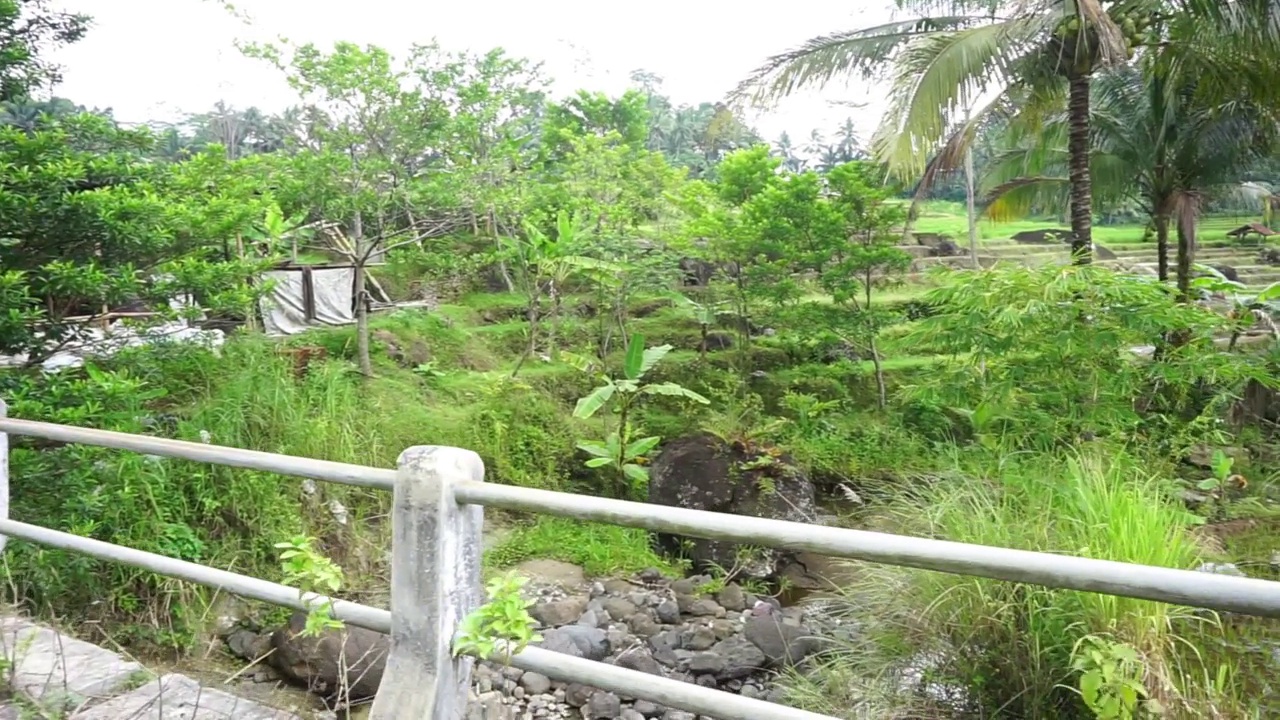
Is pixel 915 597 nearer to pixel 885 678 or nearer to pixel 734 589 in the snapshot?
pixel 885 678

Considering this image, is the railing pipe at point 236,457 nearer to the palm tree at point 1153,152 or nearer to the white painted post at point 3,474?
the white painted post at point 3,474

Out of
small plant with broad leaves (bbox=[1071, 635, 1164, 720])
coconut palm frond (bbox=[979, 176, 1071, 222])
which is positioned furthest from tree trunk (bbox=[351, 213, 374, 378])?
coconut palm frond (bbox=[979, 176, 1071, 222])

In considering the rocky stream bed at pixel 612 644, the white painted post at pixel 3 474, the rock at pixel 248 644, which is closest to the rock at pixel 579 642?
the rocky stream bed at pixel 612 644

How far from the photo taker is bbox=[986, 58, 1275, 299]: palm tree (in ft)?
37.0

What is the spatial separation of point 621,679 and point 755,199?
8.61 meters

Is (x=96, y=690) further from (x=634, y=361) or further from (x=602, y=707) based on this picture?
(x=634, y=361)

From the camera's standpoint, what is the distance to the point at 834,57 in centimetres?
878

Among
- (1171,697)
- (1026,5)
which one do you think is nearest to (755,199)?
(1026,5)

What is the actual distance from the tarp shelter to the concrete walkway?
28.1 ft

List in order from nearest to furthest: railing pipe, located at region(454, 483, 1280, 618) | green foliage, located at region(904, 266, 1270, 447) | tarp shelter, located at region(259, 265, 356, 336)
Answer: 1. railing pipe, located at region(454, 483, 1280, 618)
2. green foliage, located at region(904, 266, 1270, 447)
3. tarp shelter, located at region(259, 265, 356, 336)

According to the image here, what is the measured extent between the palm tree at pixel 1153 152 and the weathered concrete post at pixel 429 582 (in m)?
10.6

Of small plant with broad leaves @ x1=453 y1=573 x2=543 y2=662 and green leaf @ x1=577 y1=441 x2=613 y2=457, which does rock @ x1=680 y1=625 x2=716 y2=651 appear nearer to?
green leaf @ x1=577 y1=441 x2=613 y2=457

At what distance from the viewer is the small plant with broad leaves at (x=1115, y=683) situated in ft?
6.28

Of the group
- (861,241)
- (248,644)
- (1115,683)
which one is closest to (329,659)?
(248,644)
